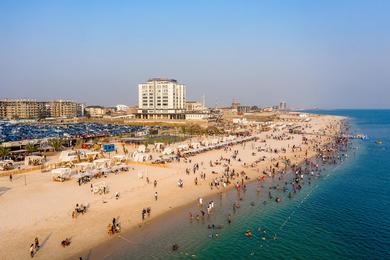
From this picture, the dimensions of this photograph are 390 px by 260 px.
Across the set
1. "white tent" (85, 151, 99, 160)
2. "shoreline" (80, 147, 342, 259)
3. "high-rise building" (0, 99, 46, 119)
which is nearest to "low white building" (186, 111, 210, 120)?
"white tent" (85, 151, 99, 160)

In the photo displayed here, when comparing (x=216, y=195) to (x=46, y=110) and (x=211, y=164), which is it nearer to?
(x=211, y=164)

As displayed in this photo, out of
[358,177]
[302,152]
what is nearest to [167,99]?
[302,152]

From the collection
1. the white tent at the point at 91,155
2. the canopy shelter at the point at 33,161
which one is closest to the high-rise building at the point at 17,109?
the canopy shelter at the point at 33,161

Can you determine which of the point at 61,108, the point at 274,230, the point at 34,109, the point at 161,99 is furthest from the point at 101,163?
the point at 61,108

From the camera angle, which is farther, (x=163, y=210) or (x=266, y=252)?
(x=163, y=210)

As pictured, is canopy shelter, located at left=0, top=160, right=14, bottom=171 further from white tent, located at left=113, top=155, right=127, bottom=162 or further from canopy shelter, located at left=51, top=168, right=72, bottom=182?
white tent, located at left=113, top=155, right=127, bottom=162

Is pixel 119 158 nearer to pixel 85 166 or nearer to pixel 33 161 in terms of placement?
pixel 85 166
